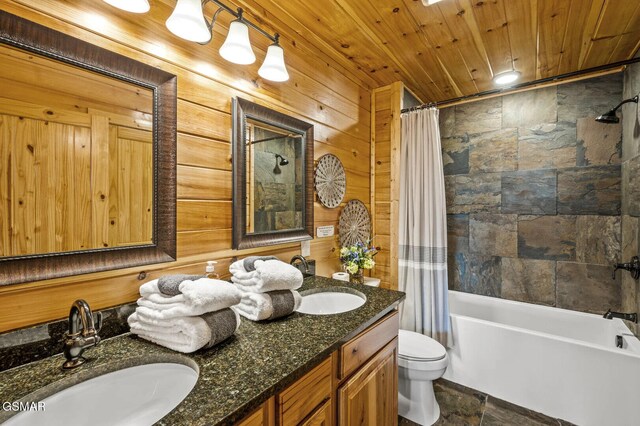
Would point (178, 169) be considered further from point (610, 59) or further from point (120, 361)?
point (610, 59)

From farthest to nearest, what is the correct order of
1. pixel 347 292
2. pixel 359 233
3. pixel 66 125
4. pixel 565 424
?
pixel 359 233
pixel 565 424
pixel 347 292
pixel 66 125

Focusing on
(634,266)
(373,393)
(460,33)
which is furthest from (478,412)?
(460,33)

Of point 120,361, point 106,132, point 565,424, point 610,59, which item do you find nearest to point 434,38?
point 610,59

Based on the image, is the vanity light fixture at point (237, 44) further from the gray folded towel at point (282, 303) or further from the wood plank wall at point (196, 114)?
the gray folded towel at point (282, 303)

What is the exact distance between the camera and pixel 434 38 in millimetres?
1777

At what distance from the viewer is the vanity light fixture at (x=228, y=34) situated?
102 cm

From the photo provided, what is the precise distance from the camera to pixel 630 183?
188 centimetres

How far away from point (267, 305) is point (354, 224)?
127cm

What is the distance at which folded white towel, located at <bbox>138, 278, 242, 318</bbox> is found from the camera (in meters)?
0.85

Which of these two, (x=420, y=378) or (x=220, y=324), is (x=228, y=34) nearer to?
(x=220, y=324)

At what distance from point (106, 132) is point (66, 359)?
0.71 m

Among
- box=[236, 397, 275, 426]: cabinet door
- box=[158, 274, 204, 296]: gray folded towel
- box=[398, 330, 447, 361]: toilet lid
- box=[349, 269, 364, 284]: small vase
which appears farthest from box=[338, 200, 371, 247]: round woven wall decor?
box=[236, 397, 275, 426]: cabinet door

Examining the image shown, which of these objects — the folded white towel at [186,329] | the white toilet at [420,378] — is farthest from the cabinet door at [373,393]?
the folded white towel at [186,329]

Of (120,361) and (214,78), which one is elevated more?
(214,78)
